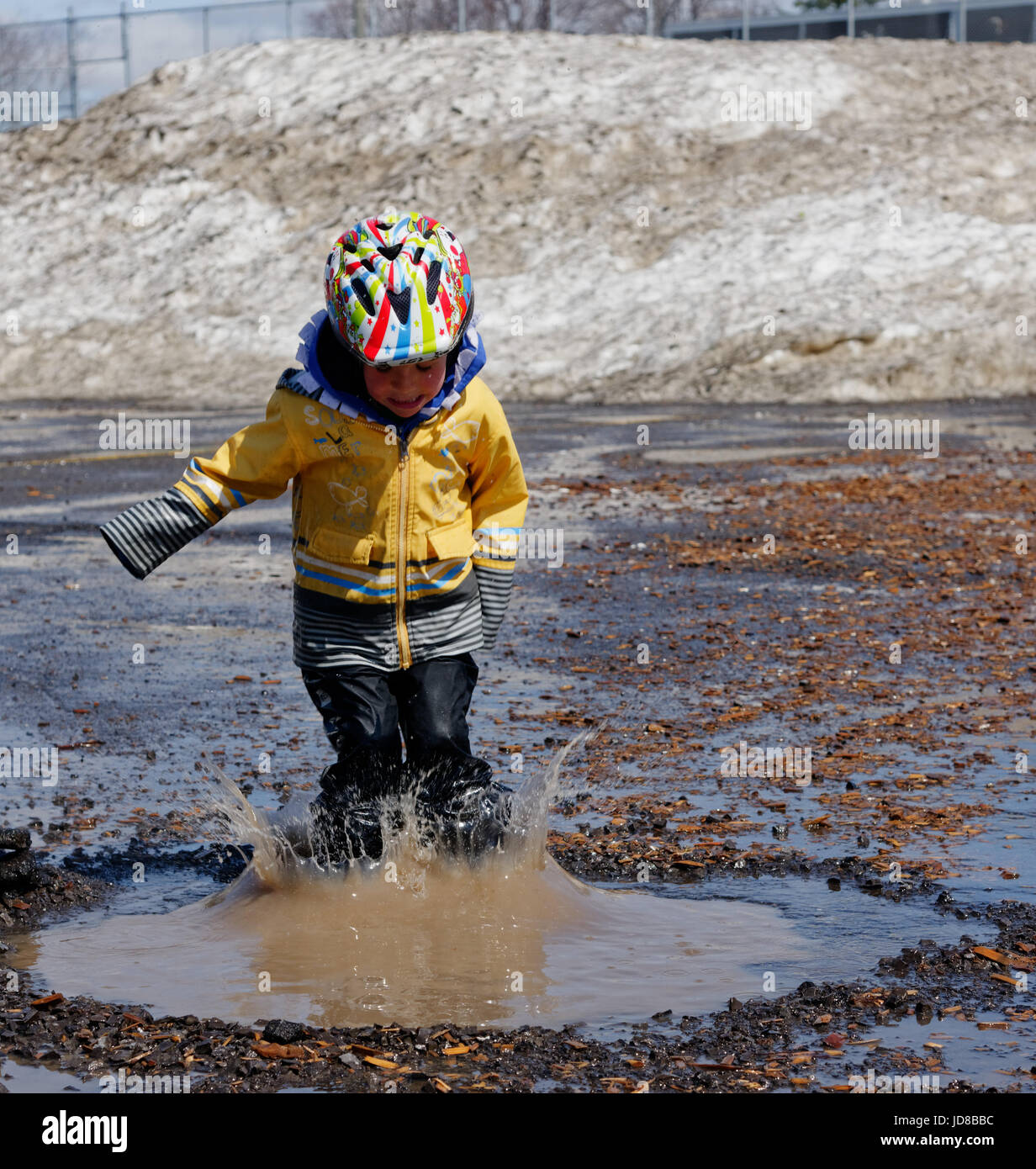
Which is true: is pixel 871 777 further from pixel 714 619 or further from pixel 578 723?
pixel 714 619

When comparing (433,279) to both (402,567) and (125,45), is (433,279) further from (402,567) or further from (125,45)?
(125,45)

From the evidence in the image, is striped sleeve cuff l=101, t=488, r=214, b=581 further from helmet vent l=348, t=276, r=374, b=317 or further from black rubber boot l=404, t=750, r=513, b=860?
black rubber boot l=404, t=750, r=513, b=860

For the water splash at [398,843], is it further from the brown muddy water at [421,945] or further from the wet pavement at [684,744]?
the wet pavement at [684,744]

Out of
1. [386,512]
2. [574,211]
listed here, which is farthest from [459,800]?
[574,211]

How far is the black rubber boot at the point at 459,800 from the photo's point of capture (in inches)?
181

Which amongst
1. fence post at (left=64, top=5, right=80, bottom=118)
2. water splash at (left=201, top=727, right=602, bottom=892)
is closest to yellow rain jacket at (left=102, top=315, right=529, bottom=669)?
water splash at (left=201, top=727, right=602, bottom=892)

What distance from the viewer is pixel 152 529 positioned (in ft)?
13.9

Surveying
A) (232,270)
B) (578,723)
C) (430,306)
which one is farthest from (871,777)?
(232,270)

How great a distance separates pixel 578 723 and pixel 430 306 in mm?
2906

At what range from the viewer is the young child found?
13.5 ft

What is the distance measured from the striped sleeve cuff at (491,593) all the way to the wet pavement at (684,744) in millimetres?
892

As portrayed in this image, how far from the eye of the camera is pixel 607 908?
15.1 ft

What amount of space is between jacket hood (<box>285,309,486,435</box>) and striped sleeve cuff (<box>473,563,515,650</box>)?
0.49m

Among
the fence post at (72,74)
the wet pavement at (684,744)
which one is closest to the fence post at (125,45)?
the fence post at (72,74)
